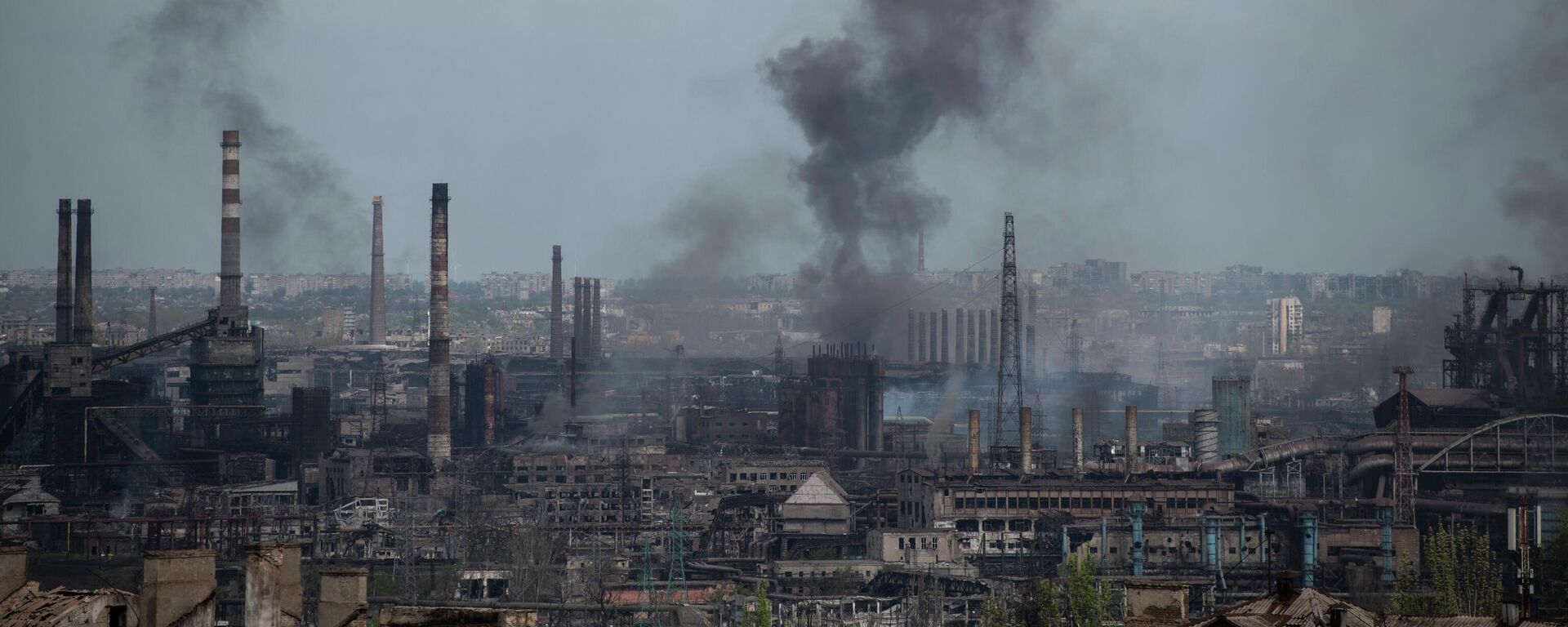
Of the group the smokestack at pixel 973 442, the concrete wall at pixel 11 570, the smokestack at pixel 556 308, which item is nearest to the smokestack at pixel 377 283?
the smokestack at pixel 556 308

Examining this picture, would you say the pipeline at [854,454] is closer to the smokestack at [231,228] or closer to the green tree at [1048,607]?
the smokestack at [231,228]

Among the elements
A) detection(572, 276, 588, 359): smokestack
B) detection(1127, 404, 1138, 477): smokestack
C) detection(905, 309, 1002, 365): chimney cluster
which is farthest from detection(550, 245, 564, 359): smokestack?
detection(1127, 404, 1138, 477): smokestack

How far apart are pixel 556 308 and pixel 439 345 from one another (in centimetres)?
3189

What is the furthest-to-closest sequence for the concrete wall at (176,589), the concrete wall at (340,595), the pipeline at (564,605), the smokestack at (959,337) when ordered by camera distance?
the smokestack at (959,337), the pipeline at (564,605), the concrete wall at (340,595), the concrete wall at (176,589)

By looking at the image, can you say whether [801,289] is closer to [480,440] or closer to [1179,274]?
[480,440]

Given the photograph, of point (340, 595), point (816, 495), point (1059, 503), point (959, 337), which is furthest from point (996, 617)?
point (959, 337)

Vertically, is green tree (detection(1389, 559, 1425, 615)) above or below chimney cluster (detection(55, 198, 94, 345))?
below

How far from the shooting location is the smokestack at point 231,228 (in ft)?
189

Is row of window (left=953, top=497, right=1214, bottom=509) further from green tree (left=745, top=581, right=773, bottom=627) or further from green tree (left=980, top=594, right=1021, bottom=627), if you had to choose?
green tree (left=980, top=594, right=1021, bottom=627)

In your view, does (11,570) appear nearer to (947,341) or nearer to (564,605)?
(564,605)

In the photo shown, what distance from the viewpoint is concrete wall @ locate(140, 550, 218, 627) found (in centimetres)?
988

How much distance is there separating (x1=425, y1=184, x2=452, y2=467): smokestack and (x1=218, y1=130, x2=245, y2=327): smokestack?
16.5ft

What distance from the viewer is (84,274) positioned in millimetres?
59062

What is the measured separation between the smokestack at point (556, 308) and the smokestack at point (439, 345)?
93.5ft
